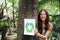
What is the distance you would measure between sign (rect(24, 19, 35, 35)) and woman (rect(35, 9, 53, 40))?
91 millimetres

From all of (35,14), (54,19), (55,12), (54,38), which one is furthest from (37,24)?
(55,12)

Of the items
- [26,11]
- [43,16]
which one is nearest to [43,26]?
[43,16]

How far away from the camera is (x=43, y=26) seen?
3.32m

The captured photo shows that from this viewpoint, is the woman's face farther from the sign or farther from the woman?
the sign

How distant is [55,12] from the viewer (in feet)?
24.3

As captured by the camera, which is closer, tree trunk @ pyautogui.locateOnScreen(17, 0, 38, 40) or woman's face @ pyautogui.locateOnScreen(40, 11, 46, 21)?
woman's face @ pyautogui.locateOnScreen(40, 11, 46, 21)

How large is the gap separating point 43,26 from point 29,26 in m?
0.30

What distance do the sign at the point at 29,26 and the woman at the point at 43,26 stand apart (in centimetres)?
9

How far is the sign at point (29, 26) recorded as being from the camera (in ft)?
10.4

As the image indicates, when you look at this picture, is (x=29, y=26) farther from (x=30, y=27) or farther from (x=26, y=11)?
(x=26, y=11)

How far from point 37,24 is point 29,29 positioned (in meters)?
0.29

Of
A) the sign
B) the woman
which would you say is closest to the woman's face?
the woman

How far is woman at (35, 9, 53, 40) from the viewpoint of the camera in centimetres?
321

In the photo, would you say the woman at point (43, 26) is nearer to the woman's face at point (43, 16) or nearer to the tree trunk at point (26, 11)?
the woman's face at point (43, 16)
